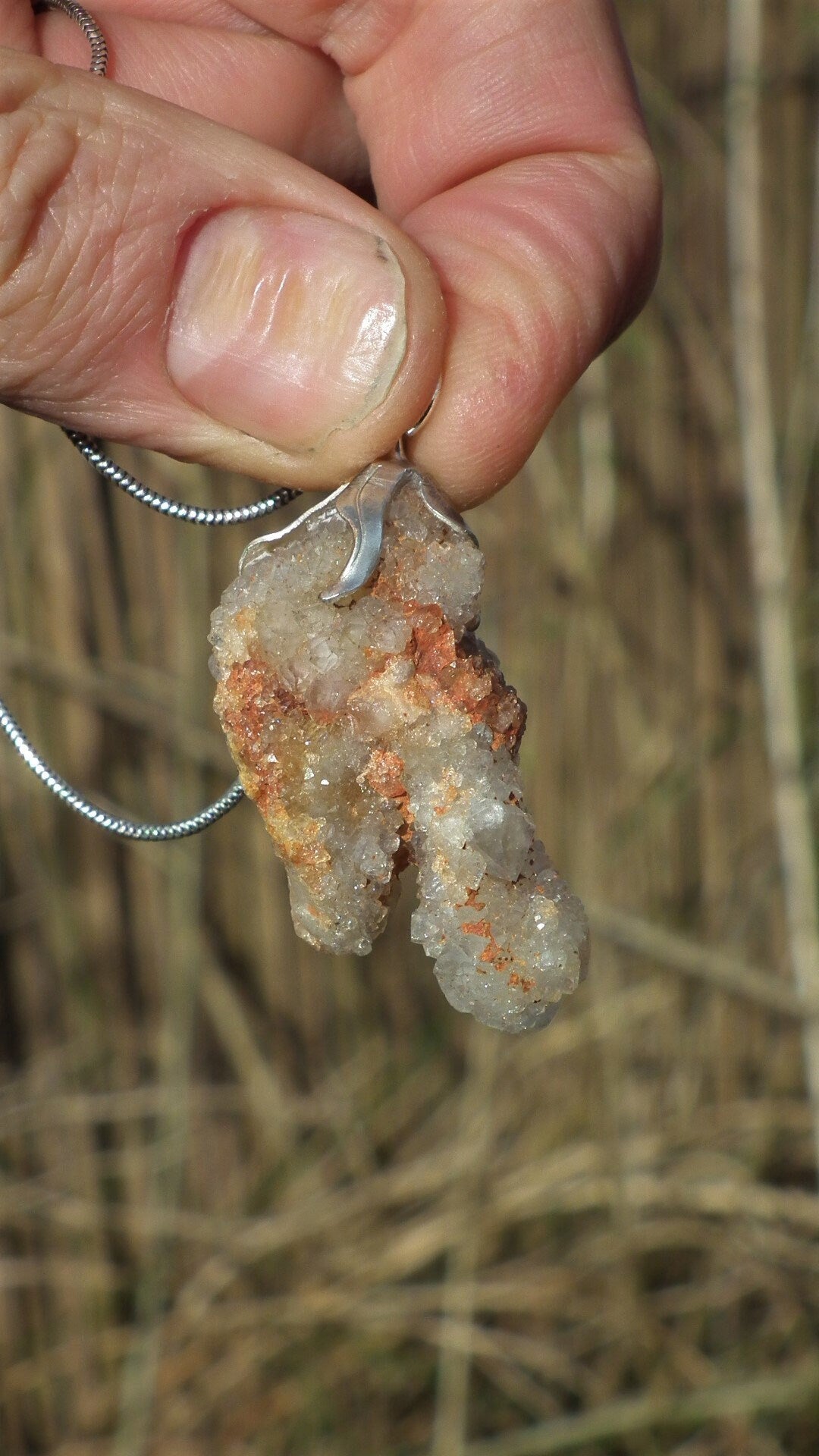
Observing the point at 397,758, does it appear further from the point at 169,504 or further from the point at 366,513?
the point at 169,504

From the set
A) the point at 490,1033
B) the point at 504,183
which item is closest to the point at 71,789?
the point at 504,183

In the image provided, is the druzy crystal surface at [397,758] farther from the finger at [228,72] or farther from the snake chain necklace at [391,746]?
the finger at [228,72]

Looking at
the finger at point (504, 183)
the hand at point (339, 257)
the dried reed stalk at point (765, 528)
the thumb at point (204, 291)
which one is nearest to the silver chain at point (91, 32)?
the hand at point (339, 257)

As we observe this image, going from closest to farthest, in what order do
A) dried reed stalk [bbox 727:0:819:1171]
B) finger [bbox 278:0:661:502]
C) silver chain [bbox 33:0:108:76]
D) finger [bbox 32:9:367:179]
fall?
finger [bbox 278:0:661:502] < silver chain [bbox 33:0:108:76] < finger [bbox 32:9:367:179] < dried reed stalk [bbox 727:0:819:1171]

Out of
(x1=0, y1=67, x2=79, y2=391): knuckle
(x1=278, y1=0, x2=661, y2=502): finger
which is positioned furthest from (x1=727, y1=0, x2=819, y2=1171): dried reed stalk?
(x1=0, y1=67, x2=79, y2=391): knuckle

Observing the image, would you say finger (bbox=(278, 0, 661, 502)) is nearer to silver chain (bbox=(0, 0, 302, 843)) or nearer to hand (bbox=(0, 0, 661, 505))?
hand (bbox=(0, 0, 661, 505))

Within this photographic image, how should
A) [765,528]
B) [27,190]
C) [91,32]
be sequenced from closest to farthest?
[27,190]
[91,32]
[765,528]

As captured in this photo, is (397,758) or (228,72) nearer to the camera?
(397,758)

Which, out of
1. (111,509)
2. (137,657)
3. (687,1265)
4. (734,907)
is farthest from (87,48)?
(687,1265)
